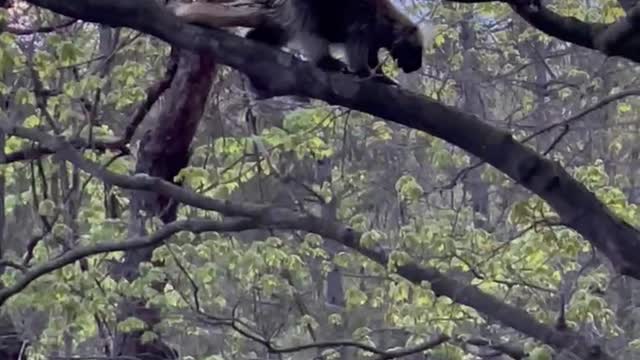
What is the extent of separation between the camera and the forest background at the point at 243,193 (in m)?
4.15

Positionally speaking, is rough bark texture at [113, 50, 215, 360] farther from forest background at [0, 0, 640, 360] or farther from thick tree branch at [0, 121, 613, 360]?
thick tree branch at [0, 121, 613, 360]

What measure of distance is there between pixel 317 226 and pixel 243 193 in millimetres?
4618

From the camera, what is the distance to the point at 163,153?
23.6 ft

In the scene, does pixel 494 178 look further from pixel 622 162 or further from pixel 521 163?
pixel 622 162

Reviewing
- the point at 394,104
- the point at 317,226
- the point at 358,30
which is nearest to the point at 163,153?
the point at 358,30

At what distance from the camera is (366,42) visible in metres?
5.88

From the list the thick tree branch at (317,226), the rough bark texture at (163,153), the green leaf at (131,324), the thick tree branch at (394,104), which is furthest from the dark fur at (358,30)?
the green leaf at (131,324)

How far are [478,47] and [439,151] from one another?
3793 mm

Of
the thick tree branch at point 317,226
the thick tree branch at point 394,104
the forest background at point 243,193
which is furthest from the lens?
the thick tree branch at point 317,226

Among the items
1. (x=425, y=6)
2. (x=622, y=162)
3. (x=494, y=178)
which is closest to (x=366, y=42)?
(x=494, y=178)

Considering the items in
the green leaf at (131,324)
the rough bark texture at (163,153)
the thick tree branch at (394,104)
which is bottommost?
the green leaf at (131,324)

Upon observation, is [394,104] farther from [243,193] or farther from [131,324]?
[243,193]

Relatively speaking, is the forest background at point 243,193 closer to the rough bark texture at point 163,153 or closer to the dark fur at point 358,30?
the rough bark texture at point 163,153

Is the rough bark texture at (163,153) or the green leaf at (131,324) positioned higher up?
the rough bark texture at (163,153)
